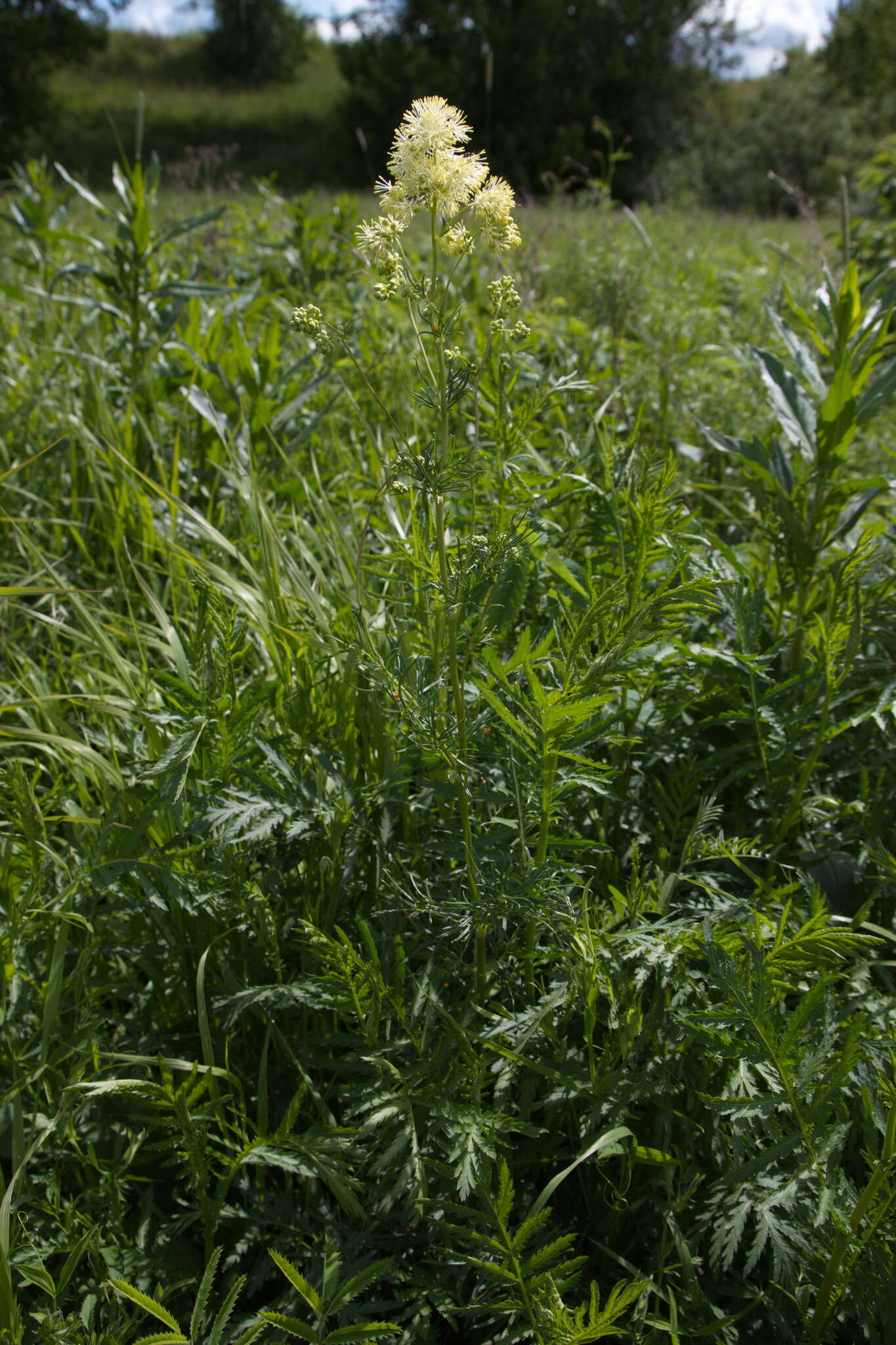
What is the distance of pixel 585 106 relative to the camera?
17172mm

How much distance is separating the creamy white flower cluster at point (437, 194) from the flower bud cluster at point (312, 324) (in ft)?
0.31

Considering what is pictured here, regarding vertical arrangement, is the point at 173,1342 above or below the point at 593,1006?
below

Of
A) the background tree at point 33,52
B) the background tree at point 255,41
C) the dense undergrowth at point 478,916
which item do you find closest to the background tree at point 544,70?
the background tree at point 33,52

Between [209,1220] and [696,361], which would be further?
[696,361]

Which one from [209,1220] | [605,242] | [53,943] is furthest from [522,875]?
[605,242]

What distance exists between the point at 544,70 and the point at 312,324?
1942cm

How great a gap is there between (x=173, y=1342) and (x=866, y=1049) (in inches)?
33.3

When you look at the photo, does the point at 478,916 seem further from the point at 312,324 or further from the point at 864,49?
the point at 864,49

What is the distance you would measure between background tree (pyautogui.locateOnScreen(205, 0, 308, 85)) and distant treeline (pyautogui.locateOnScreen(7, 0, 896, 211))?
5940 millimetres

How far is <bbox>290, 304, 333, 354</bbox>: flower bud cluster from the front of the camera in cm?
107

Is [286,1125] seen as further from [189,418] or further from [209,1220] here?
[189,418]

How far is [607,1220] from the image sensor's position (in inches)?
45.5

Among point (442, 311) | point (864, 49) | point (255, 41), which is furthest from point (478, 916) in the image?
point (255, 41)

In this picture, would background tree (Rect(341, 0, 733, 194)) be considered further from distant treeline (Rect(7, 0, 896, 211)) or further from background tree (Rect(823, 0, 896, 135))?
background tree (Rect(823, 0, 896, 135))
